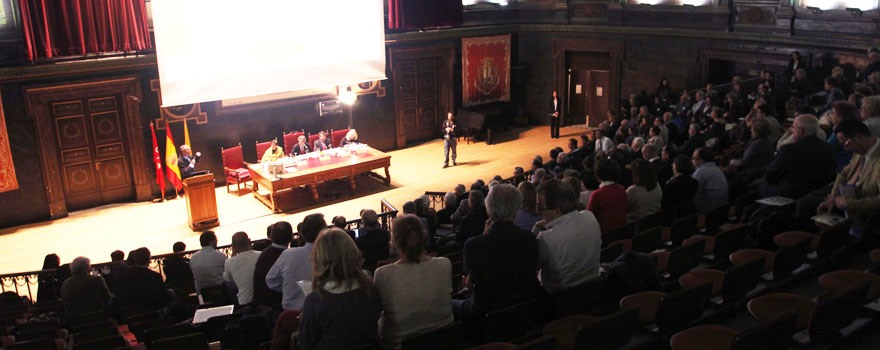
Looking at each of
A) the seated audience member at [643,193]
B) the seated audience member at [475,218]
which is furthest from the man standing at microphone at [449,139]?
the seated audience member at [643,193]

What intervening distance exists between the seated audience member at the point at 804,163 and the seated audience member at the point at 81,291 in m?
5.43

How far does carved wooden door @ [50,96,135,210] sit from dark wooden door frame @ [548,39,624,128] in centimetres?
937

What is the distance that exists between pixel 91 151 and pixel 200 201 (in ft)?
7.65

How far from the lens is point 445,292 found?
11.2 ft

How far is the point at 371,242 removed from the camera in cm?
618

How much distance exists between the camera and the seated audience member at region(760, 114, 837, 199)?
5.57 metres

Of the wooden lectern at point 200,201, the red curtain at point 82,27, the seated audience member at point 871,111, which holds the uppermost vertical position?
the red curtain at point 82,27

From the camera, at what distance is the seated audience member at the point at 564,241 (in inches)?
150

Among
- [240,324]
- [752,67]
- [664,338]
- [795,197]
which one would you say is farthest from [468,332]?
[752,67]

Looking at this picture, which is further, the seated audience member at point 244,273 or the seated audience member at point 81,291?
the seated audience member at point 81,291

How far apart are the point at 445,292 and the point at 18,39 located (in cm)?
949

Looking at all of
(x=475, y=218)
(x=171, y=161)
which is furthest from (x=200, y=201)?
(x=475, y=218)

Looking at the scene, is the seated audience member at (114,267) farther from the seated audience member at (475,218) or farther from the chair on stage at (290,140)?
the chair on stage at (290,140)

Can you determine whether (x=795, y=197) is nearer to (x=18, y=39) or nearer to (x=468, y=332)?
(x=468, y=332)
